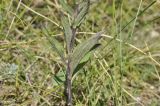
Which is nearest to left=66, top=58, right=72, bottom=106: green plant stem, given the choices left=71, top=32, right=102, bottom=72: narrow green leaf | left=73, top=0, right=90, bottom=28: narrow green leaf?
left=71, top=32, right=102, bottom=72: narrow green leaf

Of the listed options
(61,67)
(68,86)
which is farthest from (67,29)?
(61,67)

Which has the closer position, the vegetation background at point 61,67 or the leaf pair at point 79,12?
the leaf pair at point 79,12

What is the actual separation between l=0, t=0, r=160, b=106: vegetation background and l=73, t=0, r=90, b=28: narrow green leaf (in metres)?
0.16

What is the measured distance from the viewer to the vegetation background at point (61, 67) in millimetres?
1654

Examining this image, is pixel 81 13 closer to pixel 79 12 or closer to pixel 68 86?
pixel 79 12

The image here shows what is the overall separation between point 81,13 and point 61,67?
0.47m

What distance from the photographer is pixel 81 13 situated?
1.37m

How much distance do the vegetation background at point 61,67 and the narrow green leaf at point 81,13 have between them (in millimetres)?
158

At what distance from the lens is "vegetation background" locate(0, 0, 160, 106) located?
165 centimetres

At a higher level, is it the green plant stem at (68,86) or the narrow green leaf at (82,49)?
the narrow green leaf at (82,49)

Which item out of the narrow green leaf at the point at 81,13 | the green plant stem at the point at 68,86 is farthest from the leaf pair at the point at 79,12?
the green plant stem at the point at 68,86

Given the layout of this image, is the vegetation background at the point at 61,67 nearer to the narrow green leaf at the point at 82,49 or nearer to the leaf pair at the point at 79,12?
the narrow green leaf at the point at 82,49

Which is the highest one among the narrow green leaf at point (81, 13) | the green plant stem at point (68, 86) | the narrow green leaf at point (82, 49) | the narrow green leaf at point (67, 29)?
the narrow green leaf at point (81, 13)

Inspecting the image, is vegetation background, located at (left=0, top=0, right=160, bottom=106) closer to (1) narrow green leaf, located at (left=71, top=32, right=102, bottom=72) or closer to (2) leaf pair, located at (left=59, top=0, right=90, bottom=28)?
(1) narrow green leaf, located at (left=71, top=32, right=102, bottom=72)
